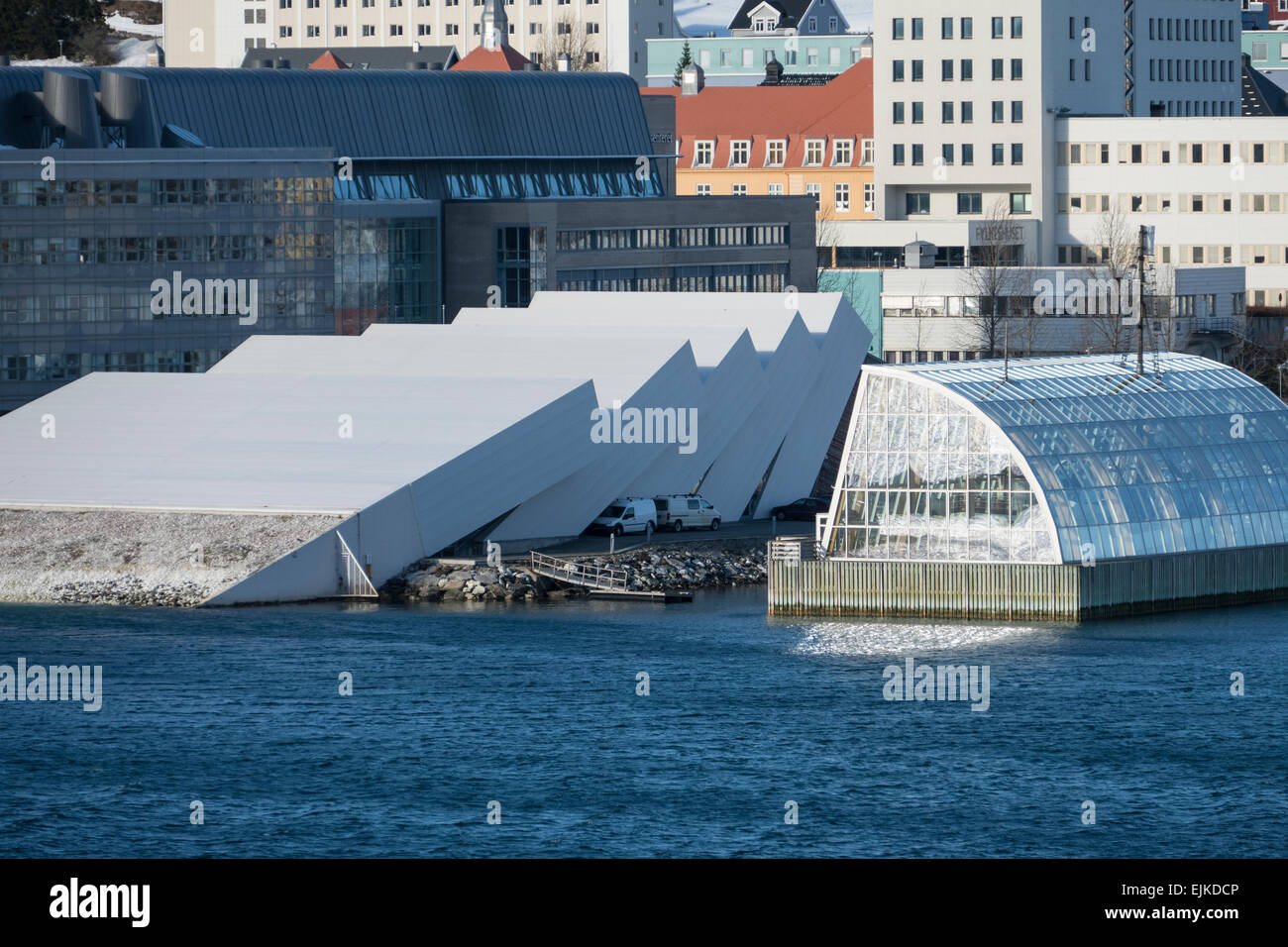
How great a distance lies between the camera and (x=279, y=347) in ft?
266

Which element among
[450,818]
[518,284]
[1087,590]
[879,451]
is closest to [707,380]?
[879,451]

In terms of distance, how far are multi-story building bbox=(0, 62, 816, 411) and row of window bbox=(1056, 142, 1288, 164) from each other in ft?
77.1

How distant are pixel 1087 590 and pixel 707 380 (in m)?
18.8

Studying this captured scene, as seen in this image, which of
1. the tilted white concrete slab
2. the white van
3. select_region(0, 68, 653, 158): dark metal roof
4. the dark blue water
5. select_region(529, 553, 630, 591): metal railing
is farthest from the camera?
select_region(0, 68, 653, 158): dark metal roof

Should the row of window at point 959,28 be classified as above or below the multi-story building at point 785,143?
above

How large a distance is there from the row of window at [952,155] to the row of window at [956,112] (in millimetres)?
1201

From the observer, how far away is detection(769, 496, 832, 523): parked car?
77.3 m

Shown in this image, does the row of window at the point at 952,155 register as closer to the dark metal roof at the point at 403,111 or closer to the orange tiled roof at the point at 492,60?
the dark metal roof at the point at 403,111

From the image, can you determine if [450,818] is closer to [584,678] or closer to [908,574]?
[584,678]

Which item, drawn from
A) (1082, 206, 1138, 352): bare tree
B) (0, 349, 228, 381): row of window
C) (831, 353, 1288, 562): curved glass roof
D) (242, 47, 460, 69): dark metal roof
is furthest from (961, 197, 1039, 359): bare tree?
(242, 47, 460, 69): dark metal roof

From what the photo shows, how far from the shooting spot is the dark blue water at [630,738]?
1625 inches

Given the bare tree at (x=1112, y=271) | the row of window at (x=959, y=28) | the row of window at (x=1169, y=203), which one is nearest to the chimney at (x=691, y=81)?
the row of window at (x=959, y=28)

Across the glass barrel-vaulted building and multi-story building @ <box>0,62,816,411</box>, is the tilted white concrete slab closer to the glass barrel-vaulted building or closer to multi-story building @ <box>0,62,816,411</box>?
multi-story building @ <box>0,62,816,411</box>

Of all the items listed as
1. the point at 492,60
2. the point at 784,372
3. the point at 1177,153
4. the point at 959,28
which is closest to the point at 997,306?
the point at 1177,153
